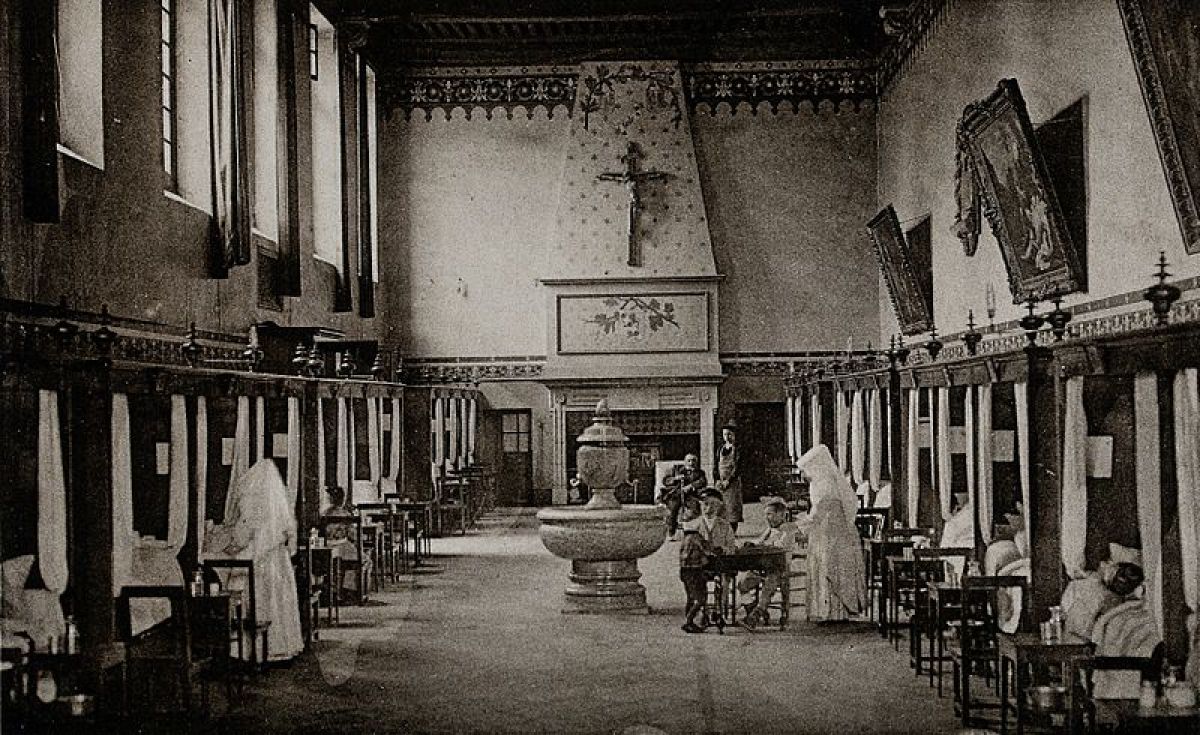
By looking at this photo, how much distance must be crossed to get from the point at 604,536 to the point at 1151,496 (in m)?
5.14

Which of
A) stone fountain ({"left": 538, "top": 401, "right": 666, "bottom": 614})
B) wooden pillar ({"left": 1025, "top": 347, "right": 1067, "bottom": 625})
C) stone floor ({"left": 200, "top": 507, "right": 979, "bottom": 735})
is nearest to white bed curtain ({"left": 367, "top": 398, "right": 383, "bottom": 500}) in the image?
stone floor ({"left": 200, "top": 507, "right": 979, "bottom": 735})

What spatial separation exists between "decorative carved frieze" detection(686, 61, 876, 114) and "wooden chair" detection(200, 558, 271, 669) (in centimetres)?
1361

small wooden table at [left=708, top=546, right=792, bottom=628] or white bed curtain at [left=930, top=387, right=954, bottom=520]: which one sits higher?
white bed curtain at [left=930, top=387, right=954, bottom=520]

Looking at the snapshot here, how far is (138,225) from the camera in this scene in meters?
10.3

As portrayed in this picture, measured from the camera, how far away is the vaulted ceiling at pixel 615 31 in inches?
733

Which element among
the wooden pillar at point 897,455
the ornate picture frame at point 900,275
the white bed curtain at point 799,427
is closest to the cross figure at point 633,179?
the white bed curtain at point 799,427

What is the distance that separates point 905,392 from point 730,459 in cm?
449

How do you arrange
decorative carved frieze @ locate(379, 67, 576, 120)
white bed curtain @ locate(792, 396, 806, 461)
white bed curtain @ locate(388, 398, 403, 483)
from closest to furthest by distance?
1. white bed curtain @ locate(388, 398, 403, 483)
2. white bed curtain @ locate(792, 396, 806, 461)
3. decorative carved frieze @ locate(379, 67, 576, 120)

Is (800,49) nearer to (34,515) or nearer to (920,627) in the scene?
(920,627)

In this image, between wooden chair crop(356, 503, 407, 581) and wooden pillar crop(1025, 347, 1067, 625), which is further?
wooden chair crop(356, 503, 407, 581)

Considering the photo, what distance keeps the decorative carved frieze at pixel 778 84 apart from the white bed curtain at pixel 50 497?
15.1 metres

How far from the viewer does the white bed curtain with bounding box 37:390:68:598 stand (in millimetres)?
6656

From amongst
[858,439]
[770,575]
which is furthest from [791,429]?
[770,575]

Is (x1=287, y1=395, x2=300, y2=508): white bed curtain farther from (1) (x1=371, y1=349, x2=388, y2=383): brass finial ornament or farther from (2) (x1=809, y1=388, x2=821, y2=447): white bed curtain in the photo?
(2) (x1=809, y1=388, x2=821, y2=447): white bed curtain
